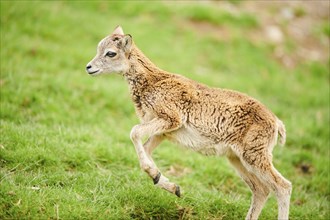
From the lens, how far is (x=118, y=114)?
10953 mm

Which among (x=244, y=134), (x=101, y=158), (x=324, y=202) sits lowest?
(x=324, y=202)

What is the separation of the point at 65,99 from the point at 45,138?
2.40 metres

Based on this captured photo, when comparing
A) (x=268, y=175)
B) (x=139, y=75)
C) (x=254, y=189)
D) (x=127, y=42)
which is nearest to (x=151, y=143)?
(x=139, y=75)

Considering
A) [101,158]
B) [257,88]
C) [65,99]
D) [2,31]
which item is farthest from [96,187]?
[257,88]

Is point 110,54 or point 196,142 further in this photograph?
point 110,54

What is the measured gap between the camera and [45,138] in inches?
322

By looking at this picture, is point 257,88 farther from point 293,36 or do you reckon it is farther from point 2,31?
point 2,31

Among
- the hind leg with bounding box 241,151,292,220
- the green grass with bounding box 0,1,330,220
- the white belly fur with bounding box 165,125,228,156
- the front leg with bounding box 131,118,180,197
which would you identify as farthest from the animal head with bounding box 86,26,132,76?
the hind leg with bounding box 241,151,292,220

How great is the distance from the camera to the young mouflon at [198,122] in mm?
6770

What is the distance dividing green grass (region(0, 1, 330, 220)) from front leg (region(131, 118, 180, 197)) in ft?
1.42

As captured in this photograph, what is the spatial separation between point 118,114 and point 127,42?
12.5 ft

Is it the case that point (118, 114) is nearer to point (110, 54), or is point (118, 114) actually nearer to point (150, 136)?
point (110, 54)

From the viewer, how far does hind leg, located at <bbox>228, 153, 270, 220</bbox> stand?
23.8ft

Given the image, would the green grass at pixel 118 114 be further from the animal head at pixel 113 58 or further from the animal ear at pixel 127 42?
the animal ear at pixel 127 42
